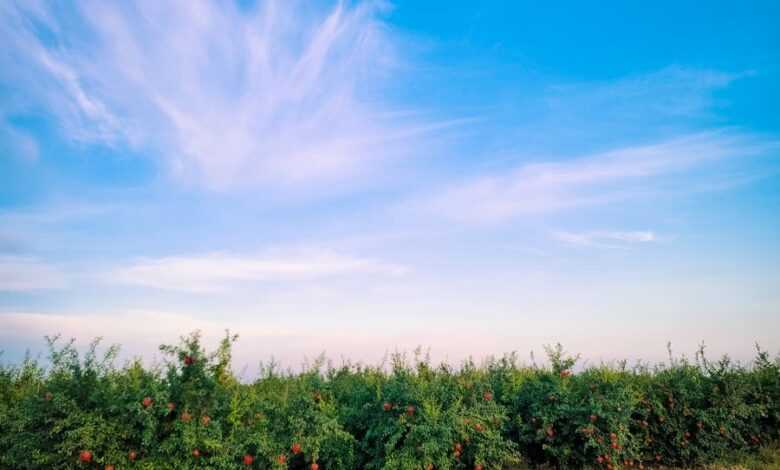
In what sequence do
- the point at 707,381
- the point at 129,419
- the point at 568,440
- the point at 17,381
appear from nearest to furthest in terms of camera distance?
the point at 129,419
the point at 568,440
the point at 17,381
the point at 707,381

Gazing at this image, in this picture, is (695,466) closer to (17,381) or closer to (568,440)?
(568,440)

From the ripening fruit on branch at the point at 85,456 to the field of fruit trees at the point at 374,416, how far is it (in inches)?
1.5

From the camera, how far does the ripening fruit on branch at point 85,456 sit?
25.2ft

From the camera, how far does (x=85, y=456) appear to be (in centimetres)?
769

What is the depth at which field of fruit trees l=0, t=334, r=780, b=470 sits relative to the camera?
809cm

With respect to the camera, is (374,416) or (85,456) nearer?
(85,456)

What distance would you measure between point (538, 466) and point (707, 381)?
550 cm

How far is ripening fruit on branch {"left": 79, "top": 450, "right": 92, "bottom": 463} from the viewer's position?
7.69 m

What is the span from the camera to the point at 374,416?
33.1 feet

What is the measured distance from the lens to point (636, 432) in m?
13.0

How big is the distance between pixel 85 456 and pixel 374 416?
15.2ft

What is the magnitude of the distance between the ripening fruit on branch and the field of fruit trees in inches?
1.5

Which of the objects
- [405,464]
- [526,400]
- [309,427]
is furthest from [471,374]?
[309,427]

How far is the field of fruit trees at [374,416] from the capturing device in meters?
8.09
